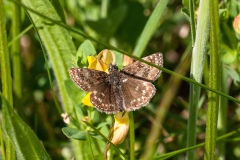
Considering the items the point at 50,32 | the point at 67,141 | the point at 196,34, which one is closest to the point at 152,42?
the point at 67,141

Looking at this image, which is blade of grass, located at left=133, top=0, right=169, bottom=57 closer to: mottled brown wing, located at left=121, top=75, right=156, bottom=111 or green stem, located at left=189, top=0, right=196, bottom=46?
green stem, located at left=189, top=0, right=196, bottom=46

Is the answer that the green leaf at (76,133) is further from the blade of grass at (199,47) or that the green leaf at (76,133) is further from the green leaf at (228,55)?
the green leaf at (228,55)

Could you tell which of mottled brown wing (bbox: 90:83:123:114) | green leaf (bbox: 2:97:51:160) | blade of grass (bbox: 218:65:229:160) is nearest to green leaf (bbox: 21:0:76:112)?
mottled brown wing (bbox: 90:83:123:114)

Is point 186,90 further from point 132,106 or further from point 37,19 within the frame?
point 132,106

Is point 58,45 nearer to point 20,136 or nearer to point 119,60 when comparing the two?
point 119,60

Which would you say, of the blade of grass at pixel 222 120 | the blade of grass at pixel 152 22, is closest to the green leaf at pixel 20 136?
the blade of grass at pixel 152 22

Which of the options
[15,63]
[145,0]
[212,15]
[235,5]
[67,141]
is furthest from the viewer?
[145,0]

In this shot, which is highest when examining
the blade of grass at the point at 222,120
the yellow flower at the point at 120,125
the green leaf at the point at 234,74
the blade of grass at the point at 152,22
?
the blade of grass at the point at 152,22
